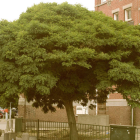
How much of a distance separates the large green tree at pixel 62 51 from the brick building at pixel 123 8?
1117 cm

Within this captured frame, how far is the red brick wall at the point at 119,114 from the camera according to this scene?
22406 mm

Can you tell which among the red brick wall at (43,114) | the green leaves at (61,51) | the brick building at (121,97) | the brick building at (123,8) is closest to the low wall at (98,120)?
the brick building at (121,97)

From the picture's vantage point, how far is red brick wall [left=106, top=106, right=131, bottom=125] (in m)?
22.4

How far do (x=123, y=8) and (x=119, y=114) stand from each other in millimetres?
8733

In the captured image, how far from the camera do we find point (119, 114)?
75.6 ft

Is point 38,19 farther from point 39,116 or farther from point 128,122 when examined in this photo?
point 39,116

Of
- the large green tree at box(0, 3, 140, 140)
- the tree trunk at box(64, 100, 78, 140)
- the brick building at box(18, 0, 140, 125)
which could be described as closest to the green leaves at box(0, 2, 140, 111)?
the large green tree at box(0, 3, 140, 140)

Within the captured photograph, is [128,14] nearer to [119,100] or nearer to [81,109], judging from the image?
[119,100]

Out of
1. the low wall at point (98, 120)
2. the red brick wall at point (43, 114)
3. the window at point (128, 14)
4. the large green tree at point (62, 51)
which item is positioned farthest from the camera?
the red brick wall at point (43, 114)

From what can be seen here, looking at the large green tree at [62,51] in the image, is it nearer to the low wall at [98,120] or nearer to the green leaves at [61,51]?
the green leaves at [61,51]

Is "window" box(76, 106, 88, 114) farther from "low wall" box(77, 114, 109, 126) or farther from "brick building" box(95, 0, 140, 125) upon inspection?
"low wall" box(77, 114, 109, 126)

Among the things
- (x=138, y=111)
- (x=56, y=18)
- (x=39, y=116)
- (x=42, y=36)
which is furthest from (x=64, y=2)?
(x=39, y=116)

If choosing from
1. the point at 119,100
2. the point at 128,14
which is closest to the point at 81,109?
the point at 119,100

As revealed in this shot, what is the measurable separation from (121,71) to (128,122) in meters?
12.9
